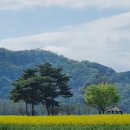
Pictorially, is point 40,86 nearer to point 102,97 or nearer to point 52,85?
point 52,85

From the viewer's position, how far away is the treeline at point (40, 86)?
286 feet

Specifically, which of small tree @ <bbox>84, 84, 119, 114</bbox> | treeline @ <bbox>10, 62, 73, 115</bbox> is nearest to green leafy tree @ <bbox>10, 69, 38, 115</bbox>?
treeline @ <bbox>10, 62, 73, 115</bbox>

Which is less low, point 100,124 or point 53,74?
point 53,74

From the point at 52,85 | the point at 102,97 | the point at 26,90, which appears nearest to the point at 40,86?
the point at 52,85

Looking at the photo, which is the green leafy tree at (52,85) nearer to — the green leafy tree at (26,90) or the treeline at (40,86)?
the treeline at (40,86)

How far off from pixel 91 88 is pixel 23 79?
1067 inches

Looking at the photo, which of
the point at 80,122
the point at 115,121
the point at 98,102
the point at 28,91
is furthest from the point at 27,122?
the point at 98,102

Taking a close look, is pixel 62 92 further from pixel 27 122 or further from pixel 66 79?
pixel 27 122

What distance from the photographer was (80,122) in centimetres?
4434

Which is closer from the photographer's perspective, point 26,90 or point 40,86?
point 26,90

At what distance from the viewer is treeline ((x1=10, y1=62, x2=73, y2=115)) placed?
87.1m

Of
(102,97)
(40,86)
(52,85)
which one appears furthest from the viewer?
(102,97)

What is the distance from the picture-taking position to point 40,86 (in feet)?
287

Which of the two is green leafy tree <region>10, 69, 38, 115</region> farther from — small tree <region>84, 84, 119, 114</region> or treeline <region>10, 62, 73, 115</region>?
small tree <region>84, 84, 119, 114</region>
